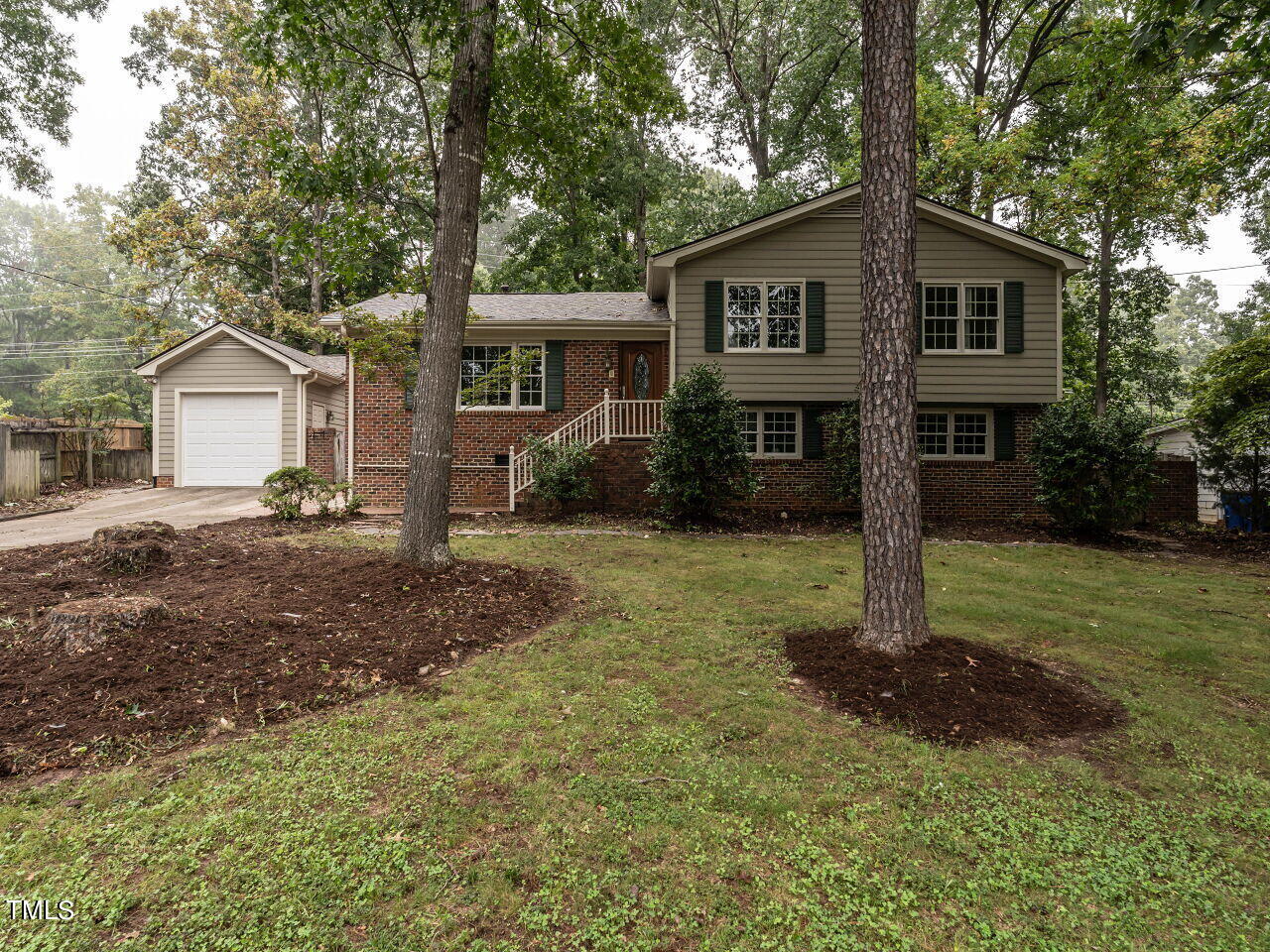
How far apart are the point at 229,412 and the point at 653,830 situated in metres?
15.9

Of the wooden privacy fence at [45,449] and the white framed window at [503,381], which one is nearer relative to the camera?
the wooden privacy fence at [45,449]

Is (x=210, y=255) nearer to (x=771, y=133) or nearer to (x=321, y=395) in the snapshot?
(x=321, y=395)

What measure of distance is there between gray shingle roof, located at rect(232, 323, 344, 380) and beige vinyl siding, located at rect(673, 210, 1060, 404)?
989cm

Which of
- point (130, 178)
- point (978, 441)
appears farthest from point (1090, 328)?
point (130, 178)

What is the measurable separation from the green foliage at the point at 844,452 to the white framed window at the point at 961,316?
2492 millimetres

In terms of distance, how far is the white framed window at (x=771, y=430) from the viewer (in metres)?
11.9

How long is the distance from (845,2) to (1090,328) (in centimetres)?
1244

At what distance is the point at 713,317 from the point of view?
1166cm

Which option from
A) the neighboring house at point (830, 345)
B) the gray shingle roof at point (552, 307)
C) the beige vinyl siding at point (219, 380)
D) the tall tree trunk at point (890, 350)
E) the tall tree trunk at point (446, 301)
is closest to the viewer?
the tall tree trunk at point (890, 350)

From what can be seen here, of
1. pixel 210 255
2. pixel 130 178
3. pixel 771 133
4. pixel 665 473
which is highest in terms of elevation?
pixel 771 133

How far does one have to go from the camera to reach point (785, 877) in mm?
1934

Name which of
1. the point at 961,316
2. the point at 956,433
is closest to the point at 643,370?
the point at 961,316

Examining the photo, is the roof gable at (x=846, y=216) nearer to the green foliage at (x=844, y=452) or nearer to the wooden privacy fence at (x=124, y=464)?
the green foliage at (x=844, y=452)

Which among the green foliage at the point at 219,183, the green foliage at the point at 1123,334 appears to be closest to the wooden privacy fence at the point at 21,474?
the green foliage at the point at 219,183
